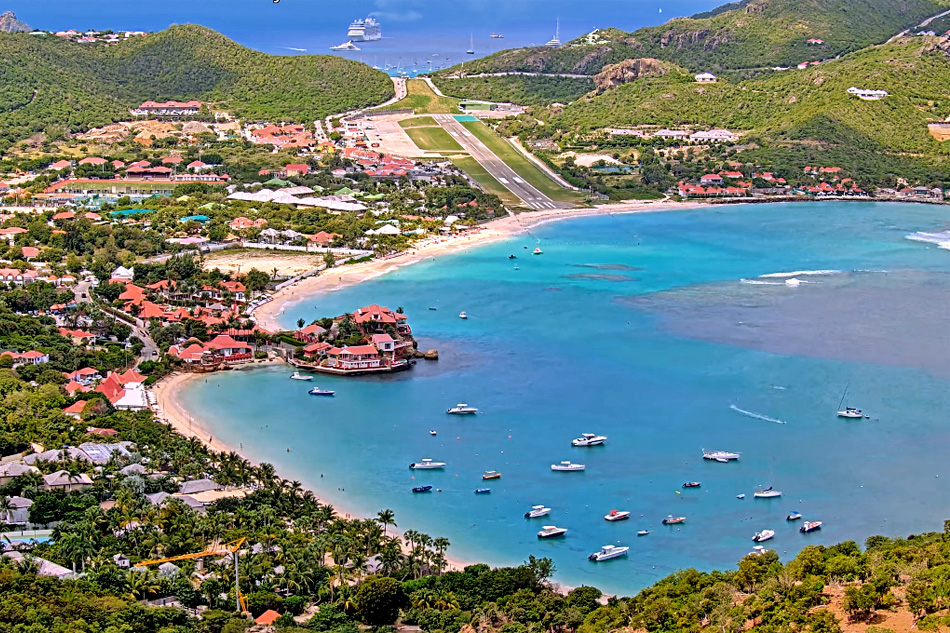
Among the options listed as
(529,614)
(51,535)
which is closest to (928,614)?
(529,614)

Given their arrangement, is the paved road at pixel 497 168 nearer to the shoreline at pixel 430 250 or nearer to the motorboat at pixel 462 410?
the shoreline at pixel 430 250

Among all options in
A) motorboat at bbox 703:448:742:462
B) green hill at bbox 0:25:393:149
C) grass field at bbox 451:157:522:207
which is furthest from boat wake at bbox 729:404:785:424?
green hill at bbox 0:25:393:149

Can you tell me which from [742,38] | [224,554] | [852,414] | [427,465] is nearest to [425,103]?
[742,38]

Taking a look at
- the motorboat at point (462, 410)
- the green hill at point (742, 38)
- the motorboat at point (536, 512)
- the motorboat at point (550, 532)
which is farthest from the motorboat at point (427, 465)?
the green hill at point (742, 38)

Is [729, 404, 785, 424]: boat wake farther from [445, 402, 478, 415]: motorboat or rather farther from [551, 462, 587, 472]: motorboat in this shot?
[445, 402, 478, 415]: motorboat

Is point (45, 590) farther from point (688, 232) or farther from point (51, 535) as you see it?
point (688, 232)

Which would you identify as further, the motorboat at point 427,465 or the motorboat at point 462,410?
the motorboat at point 462,410

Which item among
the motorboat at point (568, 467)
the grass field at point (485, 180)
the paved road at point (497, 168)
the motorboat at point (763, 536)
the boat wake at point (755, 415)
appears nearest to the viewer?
the motorboat at point (763, 536)
